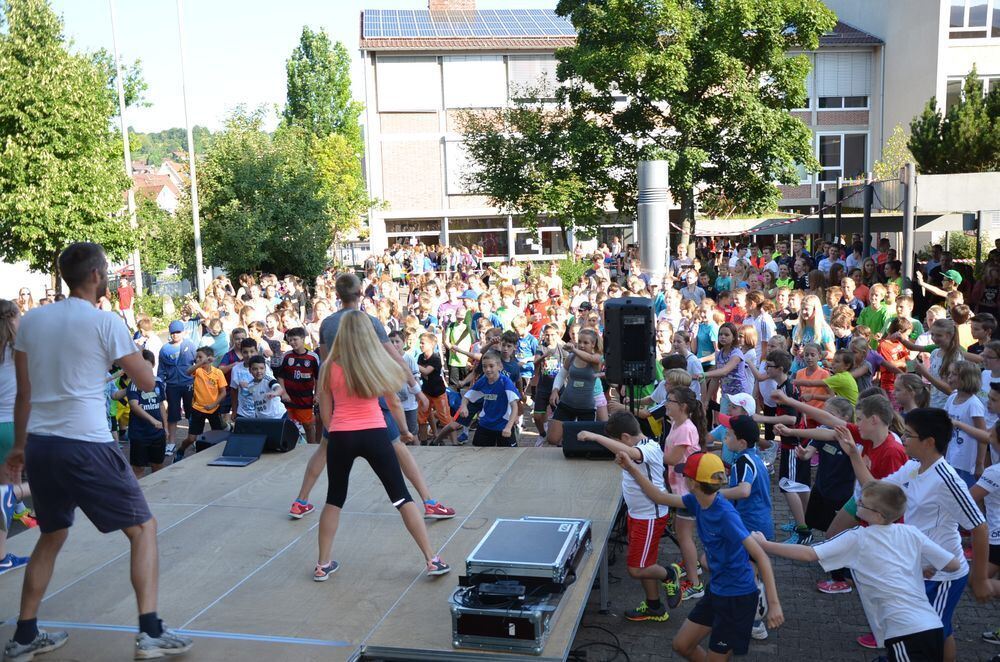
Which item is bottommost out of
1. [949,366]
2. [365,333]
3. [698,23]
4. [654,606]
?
[654,606]

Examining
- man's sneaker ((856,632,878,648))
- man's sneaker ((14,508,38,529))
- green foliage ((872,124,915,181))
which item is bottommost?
man's sneaker ((856,632,878,648))

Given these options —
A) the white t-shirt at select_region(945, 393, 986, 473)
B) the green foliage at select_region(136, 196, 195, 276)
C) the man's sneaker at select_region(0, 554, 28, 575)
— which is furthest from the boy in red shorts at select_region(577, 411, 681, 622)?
the green foliage at select_region(136, 196, 195, 276)

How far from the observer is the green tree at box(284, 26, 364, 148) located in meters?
49.7

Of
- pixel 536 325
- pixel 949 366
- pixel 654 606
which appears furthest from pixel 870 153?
pixel 654 606

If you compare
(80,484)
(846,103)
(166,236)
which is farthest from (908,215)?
(846,103)

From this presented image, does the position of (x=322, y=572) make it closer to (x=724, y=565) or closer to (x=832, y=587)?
(x=724, y=565)

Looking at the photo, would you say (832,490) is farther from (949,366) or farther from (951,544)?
(949,366)

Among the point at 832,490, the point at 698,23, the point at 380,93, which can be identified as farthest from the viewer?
the point at 380,93

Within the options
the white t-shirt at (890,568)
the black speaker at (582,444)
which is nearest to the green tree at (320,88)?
the black speaker at (582,444)

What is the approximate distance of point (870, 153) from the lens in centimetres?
3991

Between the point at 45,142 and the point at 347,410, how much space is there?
16.5 meters

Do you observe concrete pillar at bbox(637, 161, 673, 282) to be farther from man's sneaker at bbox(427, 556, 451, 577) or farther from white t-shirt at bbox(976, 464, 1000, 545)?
man's sneaker at bbox(427, 556, 451, 577)

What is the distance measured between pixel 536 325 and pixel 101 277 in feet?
29.5

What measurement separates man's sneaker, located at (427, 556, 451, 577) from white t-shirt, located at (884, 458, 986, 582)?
2606 mm
